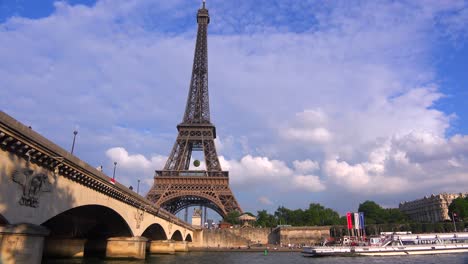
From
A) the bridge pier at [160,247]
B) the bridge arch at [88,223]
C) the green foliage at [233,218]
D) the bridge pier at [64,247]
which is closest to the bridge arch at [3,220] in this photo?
the bridge arch at [88,223]

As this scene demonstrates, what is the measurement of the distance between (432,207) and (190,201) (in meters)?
118

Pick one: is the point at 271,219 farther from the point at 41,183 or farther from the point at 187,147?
the point at 41,183

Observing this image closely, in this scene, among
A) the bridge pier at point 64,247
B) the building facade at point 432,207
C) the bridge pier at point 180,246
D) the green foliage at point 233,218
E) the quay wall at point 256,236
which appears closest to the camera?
the bridge pier at point 64,247

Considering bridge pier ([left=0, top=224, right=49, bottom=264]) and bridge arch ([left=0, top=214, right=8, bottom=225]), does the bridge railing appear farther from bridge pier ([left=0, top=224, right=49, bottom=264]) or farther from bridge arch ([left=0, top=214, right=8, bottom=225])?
bridge pier ([left=0, top=224, right=49, bottom=264])

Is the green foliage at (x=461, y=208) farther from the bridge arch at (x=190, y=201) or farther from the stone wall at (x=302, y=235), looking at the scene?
the bridge arch at (x=190, y=201)

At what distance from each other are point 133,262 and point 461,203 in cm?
11859

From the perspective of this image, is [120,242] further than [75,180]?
Yes

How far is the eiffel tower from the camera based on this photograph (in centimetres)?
9062

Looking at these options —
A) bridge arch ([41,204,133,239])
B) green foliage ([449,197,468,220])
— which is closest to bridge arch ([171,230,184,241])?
bridge arch ([41,204,133,239])

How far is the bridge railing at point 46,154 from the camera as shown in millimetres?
15493

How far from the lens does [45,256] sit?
3944 cm

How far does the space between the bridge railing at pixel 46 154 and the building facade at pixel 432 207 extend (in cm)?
15246

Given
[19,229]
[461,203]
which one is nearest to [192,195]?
[19,229]

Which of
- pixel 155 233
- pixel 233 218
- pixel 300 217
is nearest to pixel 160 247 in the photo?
pixel 155 233
